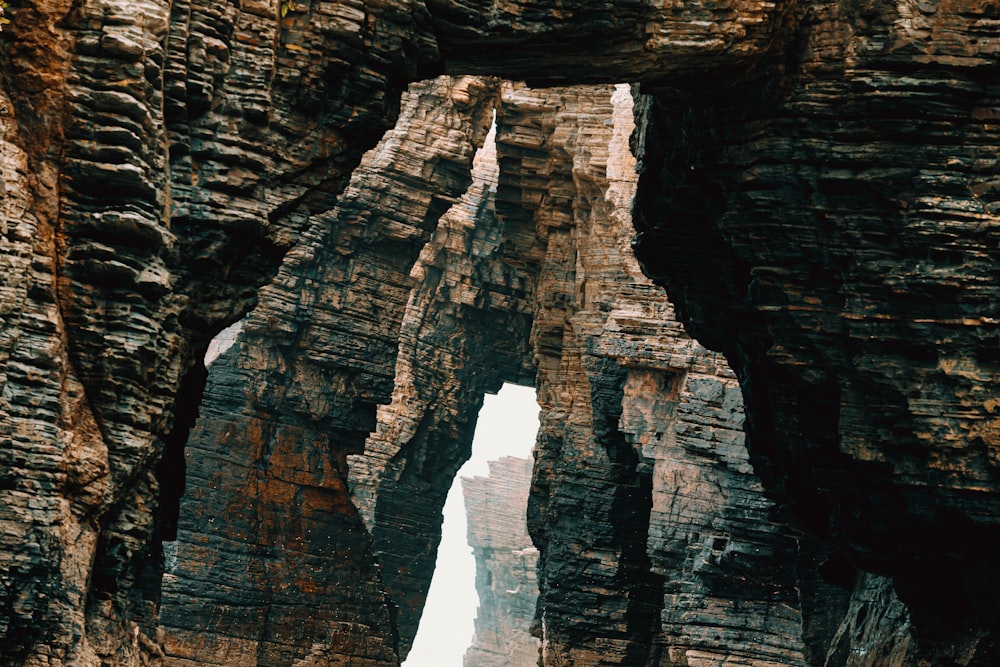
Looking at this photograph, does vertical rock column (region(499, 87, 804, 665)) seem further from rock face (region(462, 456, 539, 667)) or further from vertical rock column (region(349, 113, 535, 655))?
rock face (region(462, 456, 539, 667))

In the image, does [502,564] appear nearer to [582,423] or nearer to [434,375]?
[434,375]

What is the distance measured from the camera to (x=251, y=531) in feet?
115

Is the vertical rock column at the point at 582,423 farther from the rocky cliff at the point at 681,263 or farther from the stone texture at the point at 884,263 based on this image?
the stone texture at the point at 884,263

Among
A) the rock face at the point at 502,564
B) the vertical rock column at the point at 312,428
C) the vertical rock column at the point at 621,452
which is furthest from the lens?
the rock face at the point at 502,564

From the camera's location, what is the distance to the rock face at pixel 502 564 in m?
66.4

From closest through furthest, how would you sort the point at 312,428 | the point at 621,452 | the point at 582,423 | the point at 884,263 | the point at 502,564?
1. the point at 884,263
2. the point at 621,452
3. the point at 582,423
4. the point at 312,428
5. the point at 502,564

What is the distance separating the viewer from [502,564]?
7038 cm

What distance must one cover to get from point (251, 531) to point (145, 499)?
61.5 ft

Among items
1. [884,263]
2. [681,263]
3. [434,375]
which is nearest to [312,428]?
[434,375]

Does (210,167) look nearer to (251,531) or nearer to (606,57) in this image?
(606,57)

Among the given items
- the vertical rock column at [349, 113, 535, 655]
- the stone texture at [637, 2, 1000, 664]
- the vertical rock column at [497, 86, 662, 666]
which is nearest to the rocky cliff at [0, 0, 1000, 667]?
the stone texture at [637, 2, 1000, 664]

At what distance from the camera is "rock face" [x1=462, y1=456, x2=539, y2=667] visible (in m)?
66.4

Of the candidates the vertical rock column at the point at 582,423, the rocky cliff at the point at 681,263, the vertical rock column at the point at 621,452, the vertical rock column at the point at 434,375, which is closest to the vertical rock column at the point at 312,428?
the vertical rock column at the point at 621,452

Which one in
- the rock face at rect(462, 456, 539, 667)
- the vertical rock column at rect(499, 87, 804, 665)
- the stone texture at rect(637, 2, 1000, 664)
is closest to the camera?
the stone texture at rect(637, 2, 1000, 664)
